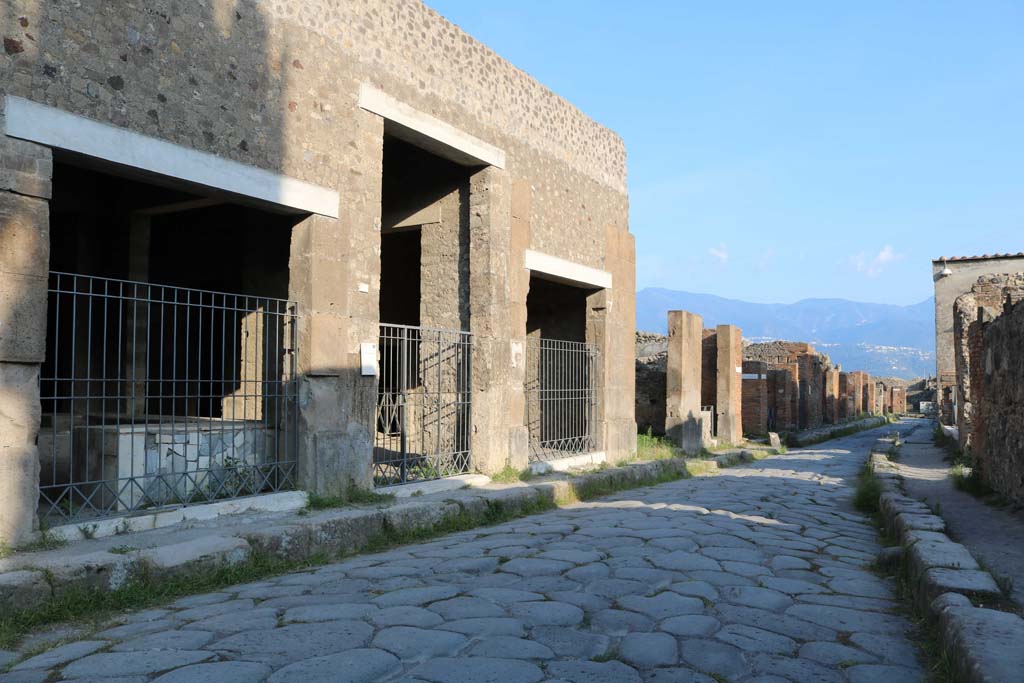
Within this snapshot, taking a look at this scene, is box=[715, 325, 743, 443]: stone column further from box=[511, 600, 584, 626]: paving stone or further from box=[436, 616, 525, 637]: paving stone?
box=[436, 616, 525, 637]: paving stone

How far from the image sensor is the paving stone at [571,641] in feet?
9.87

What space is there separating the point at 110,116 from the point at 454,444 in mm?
4580

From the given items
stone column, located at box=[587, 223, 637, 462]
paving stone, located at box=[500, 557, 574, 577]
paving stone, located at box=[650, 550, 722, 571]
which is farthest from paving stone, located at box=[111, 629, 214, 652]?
stone column, located at box=[587, 223, 637, 462]

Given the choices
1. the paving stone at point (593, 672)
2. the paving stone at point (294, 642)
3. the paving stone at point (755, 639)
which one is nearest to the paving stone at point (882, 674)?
the paving stone at point (755, 639)

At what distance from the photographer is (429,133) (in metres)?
7.49

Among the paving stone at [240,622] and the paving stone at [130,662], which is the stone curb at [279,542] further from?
the paving stone at [130,662]

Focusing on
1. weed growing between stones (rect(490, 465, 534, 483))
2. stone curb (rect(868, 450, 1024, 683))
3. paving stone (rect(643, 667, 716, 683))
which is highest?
stone curb (rect(868, 450, 1024, 683))

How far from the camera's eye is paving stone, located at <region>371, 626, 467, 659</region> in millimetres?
2996

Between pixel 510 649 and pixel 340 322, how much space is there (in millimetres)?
3892

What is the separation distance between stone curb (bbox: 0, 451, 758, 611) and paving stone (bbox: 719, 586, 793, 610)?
2.61m

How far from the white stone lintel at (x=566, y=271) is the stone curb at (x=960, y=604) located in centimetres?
486

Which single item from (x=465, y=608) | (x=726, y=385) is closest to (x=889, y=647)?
(x=465, y=608)

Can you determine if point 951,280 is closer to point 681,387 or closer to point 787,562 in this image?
point 681,387

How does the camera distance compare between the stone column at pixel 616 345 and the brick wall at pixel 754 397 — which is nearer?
the stone column at pixel 616 345
